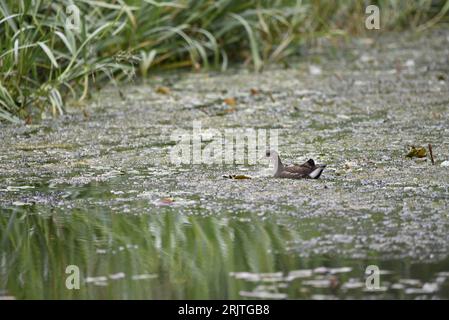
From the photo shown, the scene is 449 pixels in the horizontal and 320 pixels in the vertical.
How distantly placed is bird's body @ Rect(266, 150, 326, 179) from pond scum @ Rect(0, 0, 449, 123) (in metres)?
1.40

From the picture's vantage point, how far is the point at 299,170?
504cm

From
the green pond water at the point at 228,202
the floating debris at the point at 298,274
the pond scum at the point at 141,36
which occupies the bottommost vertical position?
the floating debris at the point at 298,274

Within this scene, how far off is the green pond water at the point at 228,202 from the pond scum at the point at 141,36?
28 centimetres

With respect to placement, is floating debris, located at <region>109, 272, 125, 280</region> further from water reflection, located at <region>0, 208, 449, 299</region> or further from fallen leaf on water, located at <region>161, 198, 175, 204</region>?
fallen leaf on water, located at <region>161, 198, 175, 204</region>

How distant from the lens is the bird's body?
Result: 5004 millimetres

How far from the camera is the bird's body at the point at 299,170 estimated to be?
16.4 ft

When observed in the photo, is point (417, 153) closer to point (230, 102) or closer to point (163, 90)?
point (230, 102)

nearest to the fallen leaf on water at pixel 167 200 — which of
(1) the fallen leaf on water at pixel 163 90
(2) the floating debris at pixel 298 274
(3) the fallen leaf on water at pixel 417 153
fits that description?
(2) the floating debris at pixel 298 274

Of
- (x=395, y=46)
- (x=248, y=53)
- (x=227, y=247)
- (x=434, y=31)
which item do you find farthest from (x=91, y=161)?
(x=434, y=31)

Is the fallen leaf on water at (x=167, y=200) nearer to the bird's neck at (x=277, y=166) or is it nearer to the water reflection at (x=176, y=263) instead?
the water reflection at (x=176, y=263)

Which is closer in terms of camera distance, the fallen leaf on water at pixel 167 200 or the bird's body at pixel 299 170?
the fallen leaf on water at pixel 167 200

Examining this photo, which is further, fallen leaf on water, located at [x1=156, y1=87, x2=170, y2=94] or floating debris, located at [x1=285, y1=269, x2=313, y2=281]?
fallen leaf on water, located at [x1=156, y1=87, x2=170, y2=94]

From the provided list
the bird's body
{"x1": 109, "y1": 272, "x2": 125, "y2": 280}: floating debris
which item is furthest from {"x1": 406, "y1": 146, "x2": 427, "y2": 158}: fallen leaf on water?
{"x1": 109, "y1": 272, "x2": 125, "y2": 280}: floating debris
